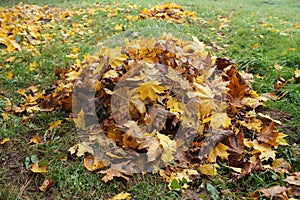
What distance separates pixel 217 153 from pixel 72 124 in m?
1.22

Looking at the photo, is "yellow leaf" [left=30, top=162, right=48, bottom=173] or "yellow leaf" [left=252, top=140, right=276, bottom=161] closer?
"yellow leaf" [left=30, top=162, right=48, bottom=173]

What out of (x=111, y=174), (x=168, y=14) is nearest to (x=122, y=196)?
(x=111, y=174)

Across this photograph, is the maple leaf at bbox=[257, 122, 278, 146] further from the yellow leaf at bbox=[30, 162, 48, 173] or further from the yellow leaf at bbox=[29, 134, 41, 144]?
the yellow leaf at bbox=[29, 134, 41, 144]

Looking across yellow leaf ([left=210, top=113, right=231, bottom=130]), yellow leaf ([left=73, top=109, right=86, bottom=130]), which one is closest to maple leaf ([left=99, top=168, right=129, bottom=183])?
yellow leaf ([left=73, top=109, right=86, bottom=130])

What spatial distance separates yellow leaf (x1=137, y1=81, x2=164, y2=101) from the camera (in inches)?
95.5

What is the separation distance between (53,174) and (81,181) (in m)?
0.22

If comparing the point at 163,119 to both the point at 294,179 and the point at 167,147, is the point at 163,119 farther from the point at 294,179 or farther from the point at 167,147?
the point at 294,179

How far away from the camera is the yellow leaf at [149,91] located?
2.43 meters

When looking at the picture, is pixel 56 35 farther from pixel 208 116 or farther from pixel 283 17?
pixel 283 17

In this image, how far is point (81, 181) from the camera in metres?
2.09

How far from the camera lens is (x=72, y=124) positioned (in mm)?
2590

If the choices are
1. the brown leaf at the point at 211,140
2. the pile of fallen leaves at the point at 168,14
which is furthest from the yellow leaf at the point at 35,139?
the pile of fallen leaves at the point at 168,14

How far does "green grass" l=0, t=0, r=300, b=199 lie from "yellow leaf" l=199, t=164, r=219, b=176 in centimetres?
4

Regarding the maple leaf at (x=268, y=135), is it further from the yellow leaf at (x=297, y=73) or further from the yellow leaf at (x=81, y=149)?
the yellow leaf at (x=81, y=149)
